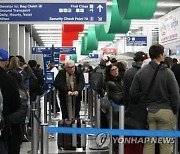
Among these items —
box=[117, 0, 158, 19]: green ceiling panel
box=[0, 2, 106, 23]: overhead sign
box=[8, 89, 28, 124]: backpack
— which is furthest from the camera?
box=[117, 0, 158, 19]: green ceiling panel

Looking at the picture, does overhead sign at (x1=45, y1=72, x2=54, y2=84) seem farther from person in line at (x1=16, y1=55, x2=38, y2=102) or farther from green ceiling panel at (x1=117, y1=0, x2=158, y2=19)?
green ceiling panel at (x1=117, y1=0, x2=158, y2=19)

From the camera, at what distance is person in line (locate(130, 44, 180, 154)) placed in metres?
4.98

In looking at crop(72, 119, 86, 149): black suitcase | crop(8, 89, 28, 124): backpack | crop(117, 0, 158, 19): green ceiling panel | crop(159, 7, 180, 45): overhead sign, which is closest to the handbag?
crop(8, 89, 28, 124): backpack

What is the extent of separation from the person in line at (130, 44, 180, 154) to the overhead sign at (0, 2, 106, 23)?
17.1ft

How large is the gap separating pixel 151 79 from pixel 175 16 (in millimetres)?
14877

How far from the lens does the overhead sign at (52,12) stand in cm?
991

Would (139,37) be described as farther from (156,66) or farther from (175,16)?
(156,66)

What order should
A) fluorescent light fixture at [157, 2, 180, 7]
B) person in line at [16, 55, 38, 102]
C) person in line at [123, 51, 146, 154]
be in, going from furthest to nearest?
fluorescent light fixture at [157, 2, 180, 7] < person in line at [16, 55, 38, 102] < person in line at [123, 51, 146, 154]

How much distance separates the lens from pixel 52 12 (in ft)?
32.9

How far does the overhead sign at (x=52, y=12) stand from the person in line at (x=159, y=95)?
17.1 feet

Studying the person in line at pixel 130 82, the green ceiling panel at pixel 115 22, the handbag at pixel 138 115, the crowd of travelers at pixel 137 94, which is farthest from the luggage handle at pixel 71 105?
the green ceiling panel at pixel 115 22

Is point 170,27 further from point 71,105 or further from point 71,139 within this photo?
point 71,139

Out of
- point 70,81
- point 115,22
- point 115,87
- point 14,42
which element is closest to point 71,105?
point 70,81

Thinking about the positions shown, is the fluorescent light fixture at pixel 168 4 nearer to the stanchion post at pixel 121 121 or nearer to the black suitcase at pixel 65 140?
the black suitcase at pixel 65 140
